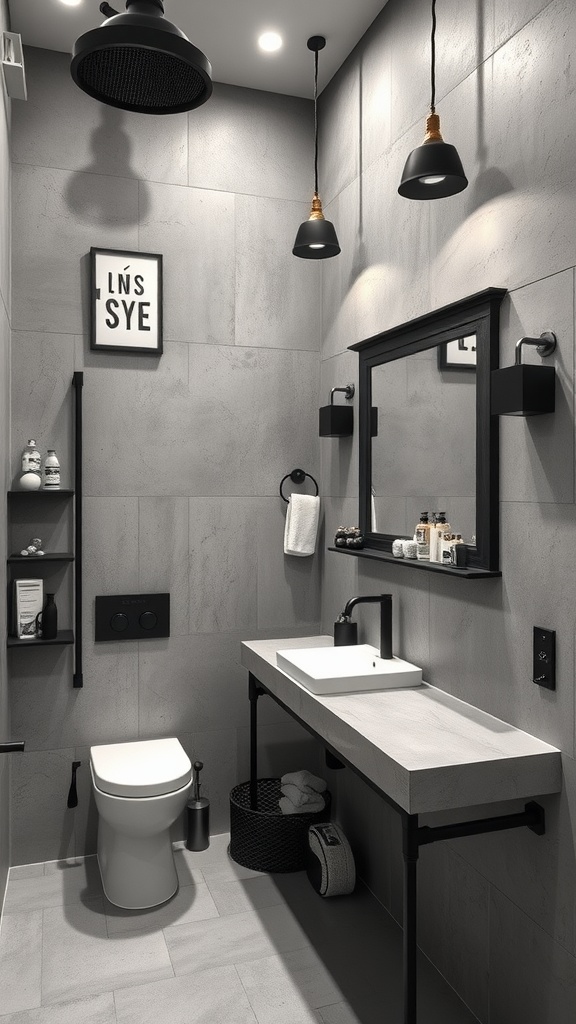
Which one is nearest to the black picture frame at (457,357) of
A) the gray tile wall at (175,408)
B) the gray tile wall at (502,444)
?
the gray tile wall at (502,444)

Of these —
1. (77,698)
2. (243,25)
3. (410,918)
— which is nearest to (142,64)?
(243,25)

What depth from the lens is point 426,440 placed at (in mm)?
→ 2406

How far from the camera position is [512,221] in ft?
6.34

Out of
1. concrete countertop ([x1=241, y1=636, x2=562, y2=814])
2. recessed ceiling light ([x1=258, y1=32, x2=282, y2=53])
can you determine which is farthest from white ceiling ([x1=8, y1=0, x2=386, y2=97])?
concrete countertop ([x1=241, y1=636, x2=562, y2=814])

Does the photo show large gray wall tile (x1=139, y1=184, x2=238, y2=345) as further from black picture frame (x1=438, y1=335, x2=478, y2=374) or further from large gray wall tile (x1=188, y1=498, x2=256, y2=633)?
black picture frame (x1=438, y1=335, x2=478, y2=374)

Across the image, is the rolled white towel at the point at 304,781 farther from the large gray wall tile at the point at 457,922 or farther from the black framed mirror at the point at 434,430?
the black framed mirror at the point at 434,430

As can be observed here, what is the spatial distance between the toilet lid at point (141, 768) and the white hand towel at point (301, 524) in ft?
3.08

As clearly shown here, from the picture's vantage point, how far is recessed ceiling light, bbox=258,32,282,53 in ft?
9.32

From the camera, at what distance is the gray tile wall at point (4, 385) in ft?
8.21

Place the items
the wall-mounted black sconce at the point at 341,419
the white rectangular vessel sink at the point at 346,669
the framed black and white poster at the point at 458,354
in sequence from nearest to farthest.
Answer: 1. the framed black and white poster at the point at 458,354
2. the white rectangular vessel sink at the point at 346,669
3. the wall-mounted black sconce at the point at 341,419

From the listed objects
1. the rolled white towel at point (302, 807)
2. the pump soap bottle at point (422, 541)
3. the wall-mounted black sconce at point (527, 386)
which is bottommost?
the rolled white towel at point (302, 807)

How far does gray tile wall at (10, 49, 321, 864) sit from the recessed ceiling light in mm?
298

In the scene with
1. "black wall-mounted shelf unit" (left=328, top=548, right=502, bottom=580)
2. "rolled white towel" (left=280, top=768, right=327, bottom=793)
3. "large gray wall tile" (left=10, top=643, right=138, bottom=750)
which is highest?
"black wall-mounted shelf unit" (left=328, top=548, right=502, bottom=580)

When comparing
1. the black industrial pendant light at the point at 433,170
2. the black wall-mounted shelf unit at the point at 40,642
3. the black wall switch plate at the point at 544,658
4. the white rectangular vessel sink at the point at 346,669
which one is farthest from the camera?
the black wall-mounted shelf unit at the point at 40,642
